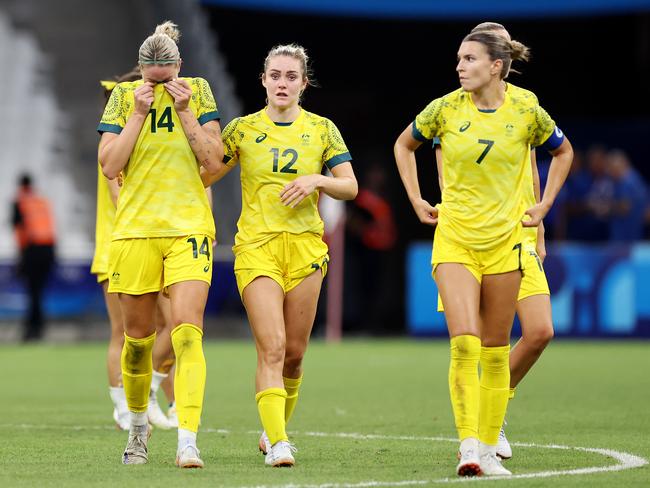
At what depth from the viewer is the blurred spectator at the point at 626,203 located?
22.1m

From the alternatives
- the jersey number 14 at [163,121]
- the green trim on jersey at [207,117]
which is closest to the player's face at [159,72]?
the jersey number 14 at [163,121]

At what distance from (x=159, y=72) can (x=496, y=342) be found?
231 centimetres

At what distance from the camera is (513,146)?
7.73 metres

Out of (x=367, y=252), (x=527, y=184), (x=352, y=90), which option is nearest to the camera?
(x=527, y=184)

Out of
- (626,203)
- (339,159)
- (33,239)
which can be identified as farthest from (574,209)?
(339,159)

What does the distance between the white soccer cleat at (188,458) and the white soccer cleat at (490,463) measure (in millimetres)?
1479

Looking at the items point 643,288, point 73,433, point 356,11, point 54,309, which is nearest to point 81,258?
point 54,309

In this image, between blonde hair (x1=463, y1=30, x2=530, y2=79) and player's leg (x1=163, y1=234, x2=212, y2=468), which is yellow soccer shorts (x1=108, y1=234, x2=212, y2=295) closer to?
player's leg (x1=163, y1=234, x2=212, y2=468)

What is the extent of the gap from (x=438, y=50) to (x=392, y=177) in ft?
8.77

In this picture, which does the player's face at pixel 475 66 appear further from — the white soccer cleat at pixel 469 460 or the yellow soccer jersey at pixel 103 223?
the yellow soccer jersey at pixel 103 223

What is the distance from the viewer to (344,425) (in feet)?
34.0

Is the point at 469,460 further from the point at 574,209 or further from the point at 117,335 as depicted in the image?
the point at 574,209

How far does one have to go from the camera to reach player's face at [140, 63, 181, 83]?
25.7 ft

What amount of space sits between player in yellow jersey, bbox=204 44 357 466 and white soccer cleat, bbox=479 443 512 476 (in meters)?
1.22
